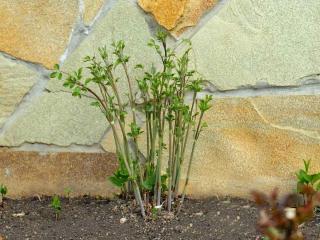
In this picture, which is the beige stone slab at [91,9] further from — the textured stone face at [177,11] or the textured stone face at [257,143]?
the textured stone face at [257,143]

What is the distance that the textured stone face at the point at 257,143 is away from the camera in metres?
2.57

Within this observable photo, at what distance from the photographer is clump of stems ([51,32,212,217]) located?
7.78 feet

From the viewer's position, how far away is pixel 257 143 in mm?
2609

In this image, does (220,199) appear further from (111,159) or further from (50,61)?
(50,61)

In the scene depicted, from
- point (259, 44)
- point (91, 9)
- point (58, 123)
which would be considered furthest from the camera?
point (58, 123)

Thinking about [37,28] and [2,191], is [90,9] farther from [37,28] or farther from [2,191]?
[2,191]

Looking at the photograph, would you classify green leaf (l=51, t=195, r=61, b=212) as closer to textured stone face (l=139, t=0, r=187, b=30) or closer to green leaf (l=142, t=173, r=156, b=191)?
green leaf (l=142, t=173, r=156, b=191)

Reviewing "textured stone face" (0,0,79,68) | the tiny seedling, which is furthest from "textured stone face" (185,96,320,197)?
"textured stone face" (0,0,79,68)

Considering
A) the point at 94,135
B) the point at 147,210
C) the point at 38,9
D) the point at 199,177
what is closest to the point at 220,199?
the point at 199,177

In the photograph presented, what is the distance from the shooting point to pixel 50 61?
274cm

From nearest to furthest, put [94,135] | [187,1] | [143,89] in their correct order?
[143,89]
[187,1]
[94,135]

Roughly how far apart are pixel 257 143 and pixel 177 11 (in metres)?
0.58

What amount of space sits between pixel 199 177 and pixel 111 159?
0.36 metres

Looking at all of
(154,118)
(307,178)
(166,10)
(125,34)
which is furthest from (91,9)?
(307,178)
